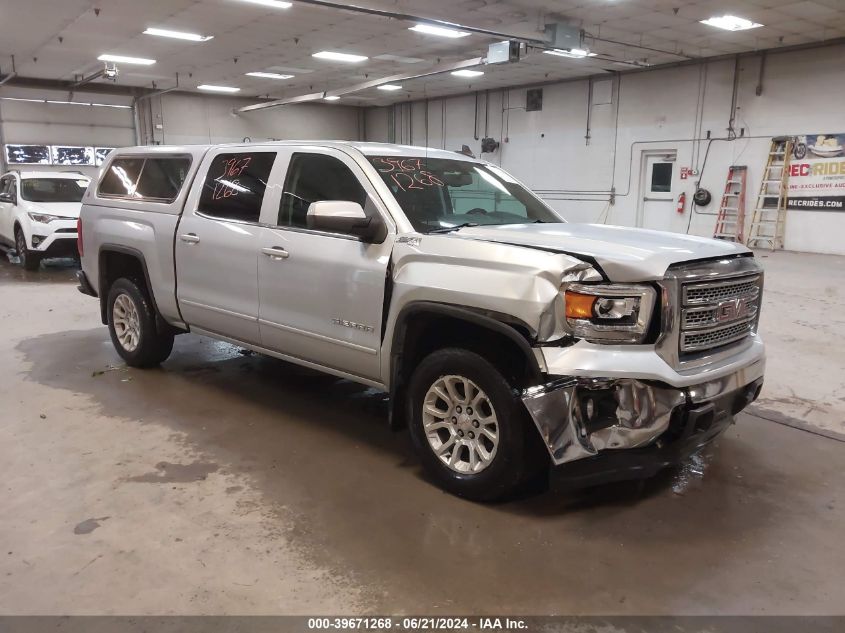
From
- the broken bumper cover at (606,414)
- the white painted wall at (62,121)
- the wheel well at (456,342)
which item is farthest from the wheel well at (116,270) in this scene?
the white painted wall at (62,121)

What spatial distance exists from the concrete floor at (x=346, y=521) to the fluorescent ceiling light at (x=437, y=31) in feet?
30.8

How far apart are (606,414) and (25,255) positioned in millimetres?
11233

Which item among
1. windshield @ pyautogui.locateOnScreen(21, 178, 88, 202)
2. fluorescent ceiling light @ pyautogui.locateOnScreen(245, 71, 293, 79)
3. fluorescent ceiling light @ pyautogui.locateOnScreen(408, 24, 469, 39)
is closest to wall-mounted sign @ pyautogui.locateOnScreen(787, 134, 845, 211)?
fluorescent ceiling light @ pyautogui.locateOnScreen(408, 24, 469, 39)

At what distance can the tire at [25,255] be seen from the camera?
10820 mm

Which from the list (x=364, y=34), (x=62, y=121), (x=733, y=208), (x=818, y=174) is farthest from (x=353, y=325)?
(x=62, y=121)

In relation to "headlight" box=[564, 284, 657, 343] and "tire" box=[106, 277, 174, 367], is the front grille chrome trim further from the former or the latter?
"tire" box=[106, 277, 174, 367]

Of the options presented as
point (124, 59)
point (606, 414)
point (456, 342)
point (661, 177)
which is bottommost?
point (606, 414)

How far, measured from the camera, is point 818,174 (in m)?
13.3

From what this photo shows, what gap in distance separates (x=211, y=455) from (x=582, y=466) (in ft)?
7.06

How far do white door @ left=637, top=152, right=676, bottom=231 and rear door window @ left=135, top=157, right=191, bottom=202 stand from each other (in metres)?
13.7

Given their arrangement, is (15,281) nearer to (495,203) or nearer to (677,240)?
(495,203)

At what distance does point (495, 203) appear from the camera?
4.06 meters

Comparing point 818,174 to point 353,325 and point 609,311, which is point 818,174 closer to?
point 609,311

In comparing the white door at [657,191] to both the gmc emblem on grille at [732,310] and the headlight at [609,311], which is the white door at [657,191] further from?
the headlight at [609,311]
